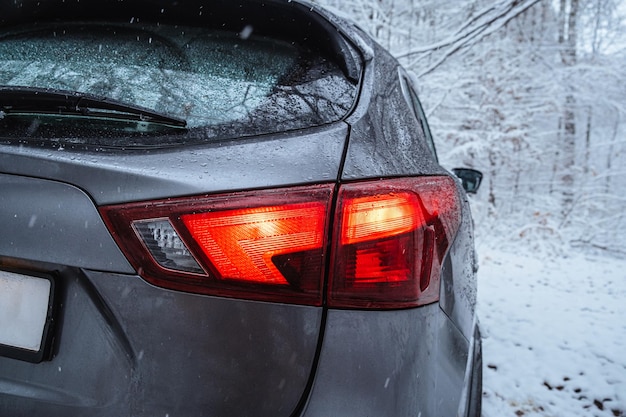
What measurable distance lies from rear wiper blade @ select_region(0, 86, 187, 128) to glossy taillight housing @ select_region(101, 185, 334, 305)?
0.77ft

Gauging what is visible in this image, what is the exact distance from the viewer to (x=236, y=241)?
0.81m

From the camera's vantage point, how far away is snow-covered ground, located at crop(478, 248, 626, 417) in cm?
249

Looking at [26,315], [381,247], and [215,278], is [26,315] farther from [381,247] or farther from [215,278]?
[381,247]

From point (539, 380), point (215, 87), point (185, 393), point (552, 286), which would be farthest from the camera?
point (552, 286)

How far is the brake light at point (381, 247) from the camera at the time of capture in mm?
Result: 819

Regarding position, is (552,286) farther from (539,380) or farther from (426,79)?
(426,79)

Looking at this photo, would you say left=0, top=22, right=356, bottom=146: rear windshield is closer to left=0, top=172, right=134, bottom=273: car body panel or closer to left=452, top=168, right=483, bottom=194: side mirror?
left=0, top=172, right=134, bottom=273: car body panel

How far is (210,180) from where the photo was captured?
81 cm

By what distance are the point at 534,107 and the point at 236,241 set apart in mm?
13583

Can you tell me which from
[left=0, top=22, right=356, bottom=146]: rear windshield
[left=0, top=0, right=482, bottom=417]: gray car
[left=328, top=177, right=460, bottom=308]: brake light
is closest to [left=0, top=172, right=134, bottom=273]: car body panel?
[left=0, top=0, right=482, bottom=417]: gray car

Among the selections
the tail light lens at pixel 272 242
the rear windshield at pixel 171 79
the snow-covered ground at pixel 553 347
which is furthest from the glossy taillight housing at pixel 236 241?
the snow-covered ground at pixel 553 347

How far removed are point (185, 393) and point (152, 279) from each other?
222mm

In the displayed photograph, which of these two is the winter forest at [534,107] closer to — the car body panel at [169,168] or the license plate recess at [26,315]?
the car body panel at [169,168]

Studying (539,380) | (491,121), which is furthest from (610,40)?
(539,380)
